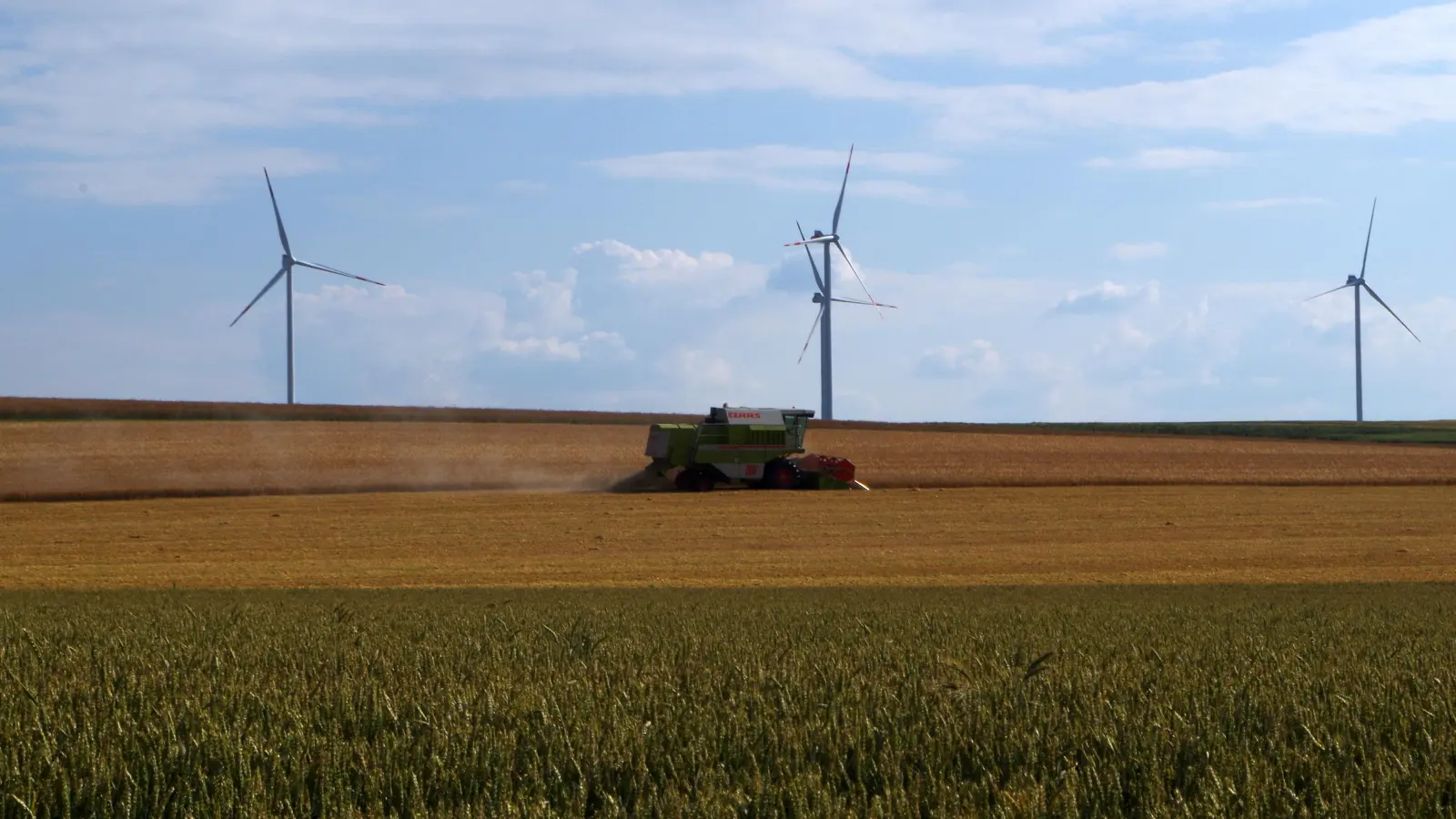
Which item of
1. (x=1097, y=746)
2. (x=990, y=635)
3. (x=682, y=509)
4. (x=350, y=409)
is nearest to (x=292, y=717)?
(x=1097, y=746)

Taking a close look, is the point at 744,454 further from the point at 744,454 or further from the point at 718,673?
the point at 718,673

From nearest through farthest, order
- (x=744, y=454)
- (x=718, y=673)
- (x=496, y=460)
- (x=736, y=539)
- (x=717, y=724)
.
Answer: (x=717, y=724)
(x=718, y=673)
(x=736, y=539)
(x=744, y=454)
(x=496, y=460)

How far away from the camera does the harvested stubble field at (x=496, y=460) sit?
51.7m

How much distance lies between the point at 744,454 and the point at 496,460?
12.5 m

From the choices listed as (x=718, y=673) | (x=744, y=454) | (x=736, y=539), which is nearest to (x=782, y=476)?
(x=744, y=454)

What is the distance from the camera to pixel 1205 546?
1499 inches

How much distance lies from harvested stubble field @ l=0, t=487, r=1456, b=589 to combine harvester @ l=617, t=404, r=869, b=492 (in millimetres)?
2155

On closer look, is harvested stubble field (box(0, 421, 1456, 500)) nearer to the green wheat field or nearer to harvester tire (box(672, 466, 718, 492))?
harvester tire (box(672, 466, 718, 492))

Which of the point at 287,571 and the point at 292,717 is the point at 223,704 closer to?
the point at 292,717

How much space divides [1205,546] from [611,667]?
1231 inches

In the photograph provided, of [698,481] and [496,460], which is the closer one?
[698,481]

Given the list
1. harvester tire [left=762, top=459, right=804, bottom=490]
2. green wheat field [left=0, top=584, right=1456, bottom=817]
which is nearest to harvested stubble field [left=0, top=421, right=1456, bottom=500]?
harvester tire [left=762, top=459, right=804, bottom=490]

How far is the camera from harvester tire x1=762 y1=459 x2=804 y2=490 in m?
53.4

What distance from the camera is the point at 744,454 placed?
5294 cm
